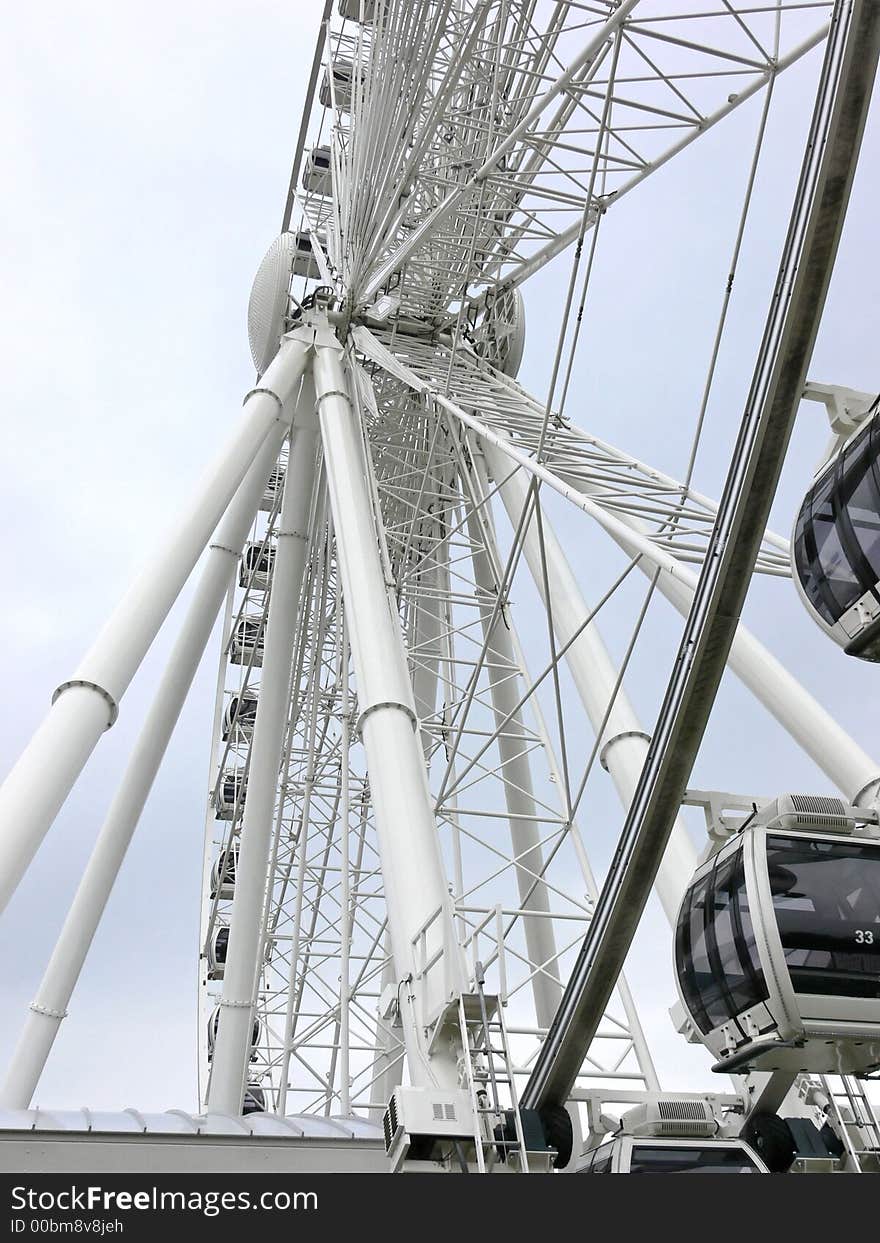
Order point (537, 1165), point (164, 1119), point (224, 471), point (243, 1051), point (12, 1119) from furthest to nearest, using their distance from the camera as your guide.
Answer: point (243, 1051), point (224, 471), point (164, 1119), point (12, 1119), point (537, 1165)

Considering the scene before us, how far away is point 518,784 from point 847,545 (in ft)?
35.0

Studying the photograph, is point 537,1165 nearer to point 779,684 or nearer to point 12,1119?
point 12,1119

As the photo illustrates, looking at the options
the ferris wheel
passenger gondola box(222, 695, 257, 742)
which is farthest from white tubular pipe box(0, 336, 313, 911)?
passenger gondola box(222, 695, 257, 742)

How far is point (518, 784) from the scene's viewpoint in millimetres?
18156

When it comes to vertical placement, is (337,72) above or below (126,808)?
above

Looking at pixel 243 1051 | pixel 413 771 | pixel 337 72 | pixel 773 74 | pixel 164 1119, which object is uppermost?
pixel 337 72

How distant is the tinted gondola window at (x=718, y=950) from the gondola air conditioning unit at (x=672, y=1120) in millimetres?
769

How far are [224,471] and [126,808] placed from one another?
4.48 meters

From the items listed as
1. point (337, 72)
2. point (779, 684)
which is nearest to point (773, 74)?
point (779, 684)

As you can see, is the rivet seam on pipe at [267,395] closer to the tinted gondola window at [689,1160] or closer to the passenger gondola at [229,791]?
the tinted gondola window at [689,1160]

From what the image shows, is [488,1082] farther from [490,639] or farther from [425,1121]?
[490,639]
